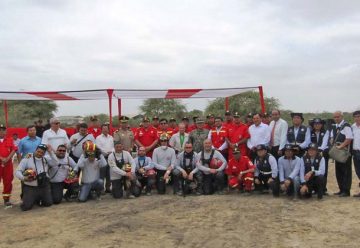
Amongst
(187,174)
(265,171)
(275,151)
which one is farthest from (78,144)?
(275,151)

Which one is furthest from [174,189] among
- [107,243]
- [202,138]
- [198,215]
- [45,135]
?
[107,243]

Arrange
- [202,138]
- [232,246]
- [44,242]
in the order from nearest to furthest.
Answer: [232,246] → [44,242] → [202,138]

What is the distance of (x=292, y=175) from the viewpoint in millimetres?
8242

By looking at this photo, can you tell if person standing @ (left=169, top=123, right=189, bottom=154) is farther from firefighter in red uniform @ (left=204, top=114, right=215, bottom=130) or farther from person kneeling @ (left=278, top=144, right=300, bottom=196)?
person kneeling @ (left=278, top=144, right=300, bottom=196)

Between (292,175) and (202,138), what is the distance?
7.57ft

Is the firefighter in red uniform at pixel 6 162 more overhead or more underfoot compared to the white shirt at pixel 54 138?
more underfoot

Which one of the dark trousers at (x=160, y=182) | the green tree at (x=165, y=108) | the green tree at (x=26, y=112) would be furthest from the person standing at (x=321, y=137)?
the green tree at (x=165, y=108)

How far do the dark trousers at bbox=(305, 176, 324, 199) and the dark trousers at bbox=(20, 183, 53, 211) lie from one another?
5190 mm

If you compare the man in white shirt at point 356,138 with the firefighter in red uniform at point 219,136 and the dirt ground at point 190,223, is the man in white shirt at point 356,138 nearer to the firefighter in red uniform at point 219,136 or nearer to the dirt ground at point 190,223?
the dirt ground at point 190,223

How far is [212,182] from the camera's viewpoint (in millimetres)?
9039

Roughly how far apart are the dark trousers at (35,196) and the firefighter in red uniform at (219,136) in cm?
377

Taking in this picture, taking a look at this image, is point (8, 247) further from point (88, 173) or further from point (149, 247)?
point (88, 173)

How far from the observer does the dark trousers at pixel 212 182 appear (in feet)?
29.3

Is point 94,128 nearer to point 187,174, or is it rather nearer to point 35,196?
point 35,196
